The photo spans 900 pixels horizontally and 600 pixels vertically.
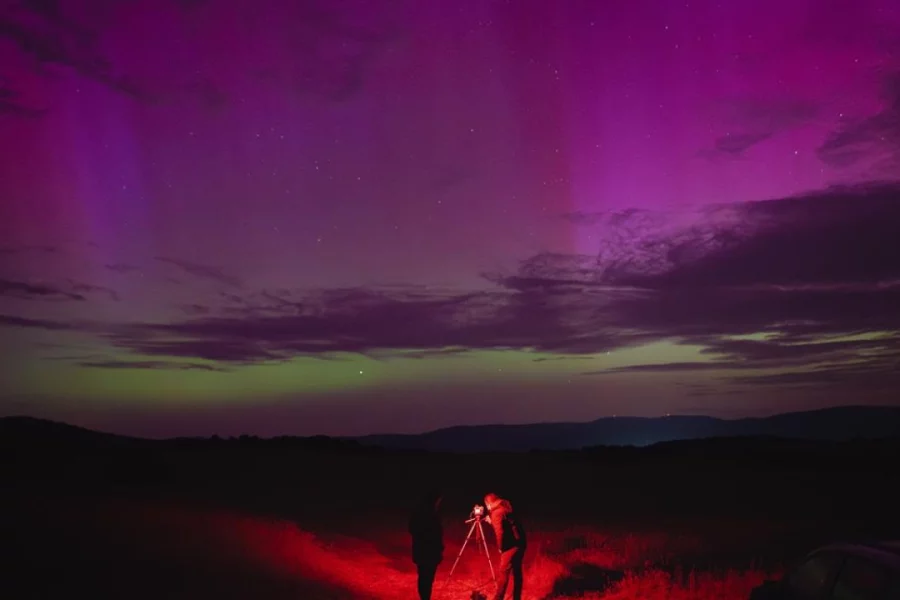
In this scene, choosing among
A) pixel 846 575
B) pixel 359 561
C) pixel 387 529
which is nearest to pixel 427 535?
pixel 846 575

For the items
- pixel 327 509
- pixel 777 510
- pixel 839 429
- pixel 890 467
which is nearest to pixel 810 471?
pixel 890 467

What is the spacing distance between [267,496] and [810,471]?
100.0 feet

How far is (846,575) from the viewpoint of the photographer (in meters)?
6.75

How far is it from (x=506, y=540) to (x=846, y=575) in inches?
224

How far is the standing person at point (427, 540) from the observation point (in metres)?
12.8

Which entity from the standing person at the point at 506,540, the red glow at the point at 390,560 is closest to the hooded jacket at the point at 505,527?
the standing person at the point at 506,540

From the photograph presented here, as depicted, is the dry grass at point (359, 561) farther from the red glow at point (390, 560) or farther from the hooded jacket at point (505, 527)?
the hooded jacket at point (505, 527)

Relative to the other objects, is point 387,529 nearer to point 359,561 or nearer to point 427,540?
point 359,561

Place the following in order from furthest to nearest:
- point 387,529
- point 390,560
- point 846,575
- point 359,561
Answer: point 387,529 → point 390,560 → point 359,561 → point 846,575

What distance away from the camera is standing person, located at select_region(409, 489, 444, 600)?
505 inches

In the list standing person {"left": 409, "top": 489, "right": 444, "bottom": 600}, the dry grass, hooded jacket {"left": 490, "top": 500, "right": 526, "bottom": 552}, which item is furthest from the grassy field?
hooded jacket {"left": 490, "top": 500, "right": 526, "bottom": 552}

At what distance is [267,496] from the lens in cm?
3766

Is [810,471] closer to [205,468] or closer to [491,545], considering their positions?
[491,545]

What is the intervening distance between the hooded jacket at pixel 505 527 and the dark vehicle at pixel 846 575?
430 cm
